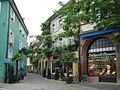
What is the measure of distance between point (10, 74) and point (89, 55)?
8670mm

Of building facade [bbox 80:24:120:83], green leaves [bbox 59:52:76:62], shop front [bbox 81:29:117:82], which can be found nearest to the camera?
building facade [bbox 80:24:120:83]

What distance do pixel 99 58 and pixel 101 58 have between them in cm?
29

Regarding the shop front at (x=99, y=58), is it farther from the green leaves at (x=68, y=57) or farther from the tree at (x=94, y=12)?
the tree at (x=94, y=12)

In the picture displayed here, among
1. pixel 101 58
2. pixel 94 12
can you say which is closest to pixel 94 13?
pixel 94 12

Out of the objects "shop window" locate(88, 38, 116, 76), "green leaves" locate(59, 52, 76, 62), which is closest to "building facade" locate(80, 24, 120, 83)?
"shop window" locate(88, 38, 116, 76)

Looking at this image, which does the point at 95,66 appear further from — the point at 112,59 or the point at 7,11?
the point at 7,11

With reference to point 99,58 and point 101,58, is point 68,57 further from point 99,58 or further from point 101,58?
point 101,58

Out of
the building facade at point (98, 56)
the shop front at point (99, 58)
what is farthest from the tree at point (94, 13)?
the shop front at point (99, 58)

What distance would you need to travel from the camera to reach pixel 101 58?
2744cm

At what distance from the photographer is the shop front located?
1028 inches

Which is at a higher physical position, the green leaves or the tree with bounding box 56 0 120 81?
the tree with bounding box 56 0 120 81

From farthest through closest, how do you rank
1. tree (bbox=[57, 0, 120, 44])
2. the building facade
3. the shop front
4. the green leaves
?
the green leaves, the shop front, the building facade, tree (bbox=[57, 0, 120, 44])

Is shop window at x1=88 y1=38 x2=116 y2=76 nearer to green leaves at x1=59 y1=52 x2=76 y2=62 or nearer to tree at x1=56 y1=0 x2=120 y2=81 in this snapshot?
green leaves at x1=59 y1=52 x2=76 y2=62

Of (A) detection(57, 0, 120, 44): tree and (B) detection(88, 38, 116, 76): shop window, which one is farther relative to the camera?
(B) detection(88, 38, 116, 76): shop window
